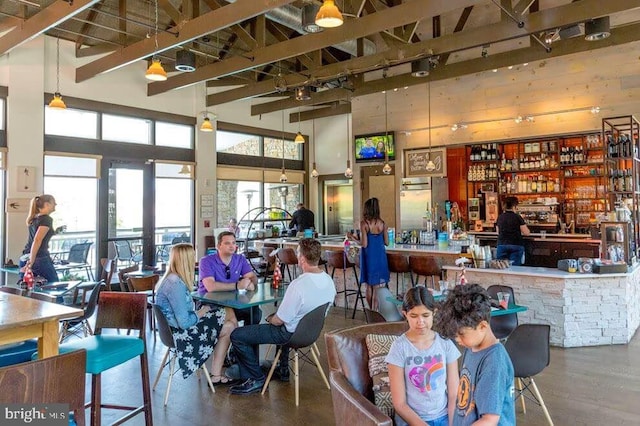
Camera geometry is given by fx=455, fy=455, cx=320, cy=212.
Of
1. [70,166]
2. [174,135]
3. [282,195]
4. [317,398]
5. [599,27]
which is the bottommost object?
[317,398]

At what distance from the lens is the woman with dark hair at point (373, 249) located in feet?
19.5

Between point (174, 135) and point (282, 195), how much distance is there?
3761 mm

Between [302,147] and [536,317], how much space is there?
9.60 meters

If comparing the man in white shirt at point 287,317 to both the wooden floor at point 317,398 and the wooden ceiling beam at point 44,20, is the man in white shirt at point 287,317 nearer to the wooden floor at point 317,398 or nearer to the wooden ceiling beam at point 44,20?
the wooden floor at point 317,398

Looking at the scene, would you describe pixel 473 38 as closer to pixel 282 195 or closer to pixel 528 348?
pixel 528 348

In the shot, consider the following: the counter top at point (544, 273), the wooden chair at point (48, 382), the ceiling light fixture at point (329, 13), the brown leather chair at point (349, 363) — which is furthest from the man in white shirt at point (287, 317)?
the counter top at point (544, 273)

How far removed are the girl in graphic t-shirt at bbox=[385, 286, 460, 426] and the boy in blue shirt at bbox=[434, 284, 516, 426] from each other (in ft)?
1.08

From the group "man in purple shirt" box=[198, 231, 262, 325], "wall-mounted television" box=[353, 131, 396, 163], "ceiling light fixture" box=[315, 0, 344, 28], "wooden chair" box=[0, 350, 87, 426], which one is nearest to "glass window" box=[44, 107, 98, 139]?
"wall-mounted television" box=[353, 131, 396, 163]

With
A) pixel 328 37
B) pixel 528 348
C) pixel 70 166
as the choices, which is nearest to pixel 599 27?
pixel 328 37

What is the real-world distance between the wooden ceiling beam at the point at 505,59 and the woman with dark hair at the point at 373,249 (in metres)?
3.74

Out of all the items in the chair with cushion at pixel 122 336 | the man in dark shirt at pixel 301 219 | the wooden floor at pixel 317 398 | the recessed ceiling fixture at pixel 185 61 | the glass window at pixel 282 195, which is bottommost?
the wooden floor at pixel 317 398

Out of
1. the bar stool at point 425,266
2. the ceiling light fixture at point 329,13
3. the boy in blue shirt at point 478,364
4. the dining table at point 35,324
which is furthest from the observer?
the bar stool at point 425,266

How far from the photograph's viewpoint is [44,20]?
20.0 ft

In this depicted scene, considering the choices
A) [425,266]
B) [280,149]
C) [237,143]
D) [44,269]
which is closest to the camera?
[44,269]
